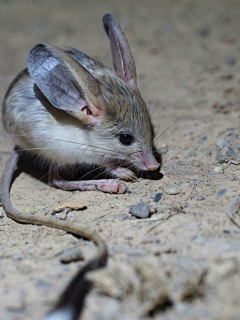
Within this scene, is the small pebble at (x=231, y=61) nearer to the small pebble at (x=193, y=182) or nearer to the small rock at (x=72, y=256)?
the small pebble at (x=193, y=182)

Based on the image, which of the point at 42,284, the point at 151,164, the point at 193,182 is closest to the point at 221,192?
the point at 193,182

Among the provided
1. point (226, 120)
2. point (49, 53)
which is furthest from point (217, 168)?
point (49, 53)

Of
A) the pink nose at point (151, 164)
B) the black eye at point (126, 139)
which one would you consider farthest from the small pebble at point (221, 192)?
the black eye at point (126, 139)

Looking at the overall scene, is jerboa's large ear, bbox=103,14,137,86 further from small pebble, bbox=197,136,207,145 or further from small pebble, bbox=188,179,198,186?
small pebble, bbox=188,179,198,186

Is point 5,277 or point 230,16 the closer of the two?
point 5,277

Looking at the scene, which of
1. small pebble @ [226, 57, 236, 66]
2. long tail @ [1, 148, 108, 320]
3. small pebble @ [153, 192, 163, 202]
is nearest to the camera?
long tail @ [1, 148, 108, 320]

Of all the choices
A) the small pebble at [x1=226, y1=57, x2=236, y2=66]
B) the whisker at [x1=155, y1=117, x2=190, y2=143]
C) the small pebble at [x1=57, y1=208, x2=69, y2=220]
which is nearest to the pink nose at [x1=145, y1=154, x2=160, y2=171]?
the whisker at [x1=155, y1=117, x2=190, y2=143]

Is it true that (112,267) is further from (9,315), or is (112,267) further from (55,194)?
(55,194)
